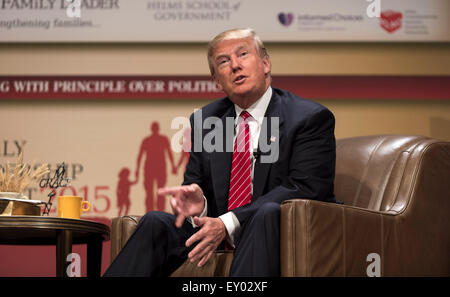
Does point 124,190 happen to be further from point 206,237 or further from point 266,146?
point 206,237

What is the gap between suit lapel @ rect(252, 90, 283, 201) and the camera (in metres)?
2.01

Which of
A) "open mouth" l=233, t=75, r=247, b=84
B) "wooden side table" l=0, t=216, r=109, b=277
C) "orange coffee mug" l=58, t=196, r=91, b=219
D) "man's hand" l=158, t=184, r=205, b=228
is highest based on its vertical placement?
"open mouth" l=233, t=75, r=247, b=84

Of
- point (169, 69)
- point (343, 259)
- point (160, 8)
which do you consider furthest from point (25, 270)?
point (343, 259)

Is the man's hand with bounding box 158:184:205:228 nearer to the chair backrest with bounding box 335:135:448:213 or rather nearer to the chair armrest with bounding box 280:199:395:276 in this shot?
→ the chair armrest with bounding box 280:199:395:276

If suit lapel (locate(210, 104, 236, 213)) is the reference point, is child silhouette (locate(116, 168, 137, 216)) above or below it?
below

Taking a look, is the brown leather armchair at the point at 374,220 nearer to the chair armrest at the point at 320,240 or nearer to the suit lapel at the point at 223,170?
the chair armrest at the point at 320,240

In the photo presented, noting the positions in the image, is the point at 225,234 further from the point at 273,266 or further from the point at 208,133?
the point at 208,133

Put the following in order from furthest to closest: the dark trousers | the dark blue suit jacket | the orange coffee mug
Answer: the orange coffee mug
the dark blue suit jacket
the dark trousers

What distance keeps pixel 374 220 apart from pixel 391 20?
197 cm

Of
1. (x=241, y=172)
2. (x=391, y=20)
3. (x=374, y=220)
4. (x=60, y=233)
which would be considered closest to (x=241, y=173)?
(x=241, y=172)

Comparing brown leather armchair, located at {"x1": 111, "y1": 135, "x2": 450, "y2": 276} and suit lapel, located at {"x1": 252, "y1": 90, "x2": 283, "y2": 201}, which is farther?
suit lapel, located at {"x1": 252, "y1": 90, "x2": 283, "y2": 201}

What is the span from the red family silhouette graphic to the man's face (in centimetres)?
132

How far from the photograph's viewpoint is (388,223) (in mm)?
1933

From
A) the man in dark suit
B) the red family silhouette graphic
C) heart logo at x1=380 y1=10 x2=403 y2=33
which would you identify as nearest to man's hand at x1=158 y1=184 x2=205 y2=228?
the man in dark suit
